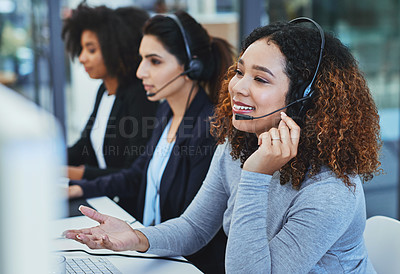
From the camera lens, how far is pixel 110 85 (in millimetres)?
2379

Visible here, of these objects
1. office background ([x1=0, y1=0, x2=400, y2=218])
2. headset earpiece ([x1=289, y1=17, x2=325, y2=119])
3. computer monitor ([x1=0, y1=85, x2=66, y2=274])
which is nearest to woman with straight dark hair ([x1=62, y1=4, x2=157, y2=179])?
office background ([x1=0, y1=0, x2=400, y2=218])

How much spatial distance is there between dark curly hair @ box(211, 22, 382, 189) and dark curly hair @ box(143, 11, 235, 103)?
70 cm

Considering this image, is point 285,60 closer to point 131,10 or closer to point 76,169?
point 76,169

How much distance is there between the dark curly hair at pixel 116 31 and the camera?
90.8 inches

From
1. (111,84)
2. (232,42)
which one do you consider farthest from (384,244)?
(232,42)

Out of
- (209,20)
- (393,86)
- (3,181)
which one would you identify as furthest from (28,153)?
(393,86)

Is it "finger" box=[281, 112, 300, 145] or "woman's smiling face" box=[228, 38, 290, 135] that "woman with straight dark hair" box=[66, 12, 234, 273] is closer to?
"woman's smiling face" box=[228, 38, 290, 135]

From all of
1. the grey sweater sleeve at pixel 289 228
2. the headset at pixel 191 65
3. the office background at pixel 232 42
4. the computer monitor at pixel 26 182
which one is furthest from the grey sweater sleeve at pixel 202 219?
the office background at pixel 232 42

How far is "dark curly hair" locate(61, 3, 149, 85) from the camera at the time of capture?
7.57 ft

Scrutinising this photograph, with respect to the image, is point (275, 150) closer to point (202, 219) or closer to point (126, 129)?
point (202, 219)

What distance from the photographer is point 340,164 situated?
1.06m

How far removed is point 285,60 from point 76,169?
1.33m

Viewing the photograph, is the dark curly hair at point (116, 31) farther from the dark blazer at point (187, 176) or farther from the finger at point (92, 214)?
the finger at point (92, 214)

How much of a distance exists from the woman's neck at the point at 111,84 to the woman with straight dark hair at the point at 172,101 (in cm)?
52
